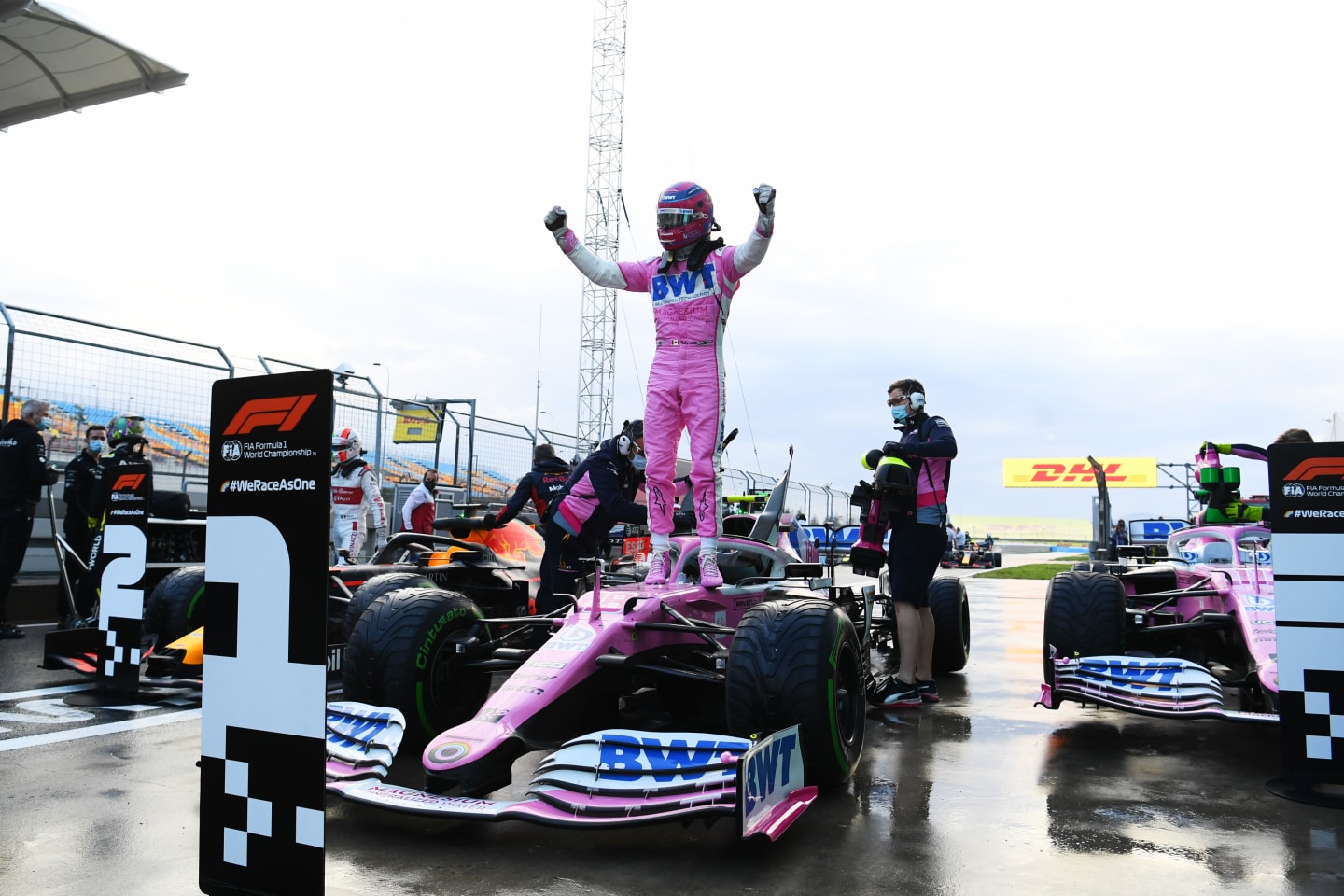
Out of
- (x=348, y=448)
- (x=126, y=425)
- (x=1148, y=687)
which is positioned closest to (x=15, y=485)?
(x=126, y=425)

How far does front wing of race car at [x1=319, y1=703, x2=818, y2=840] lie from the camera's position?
2865 millimetres

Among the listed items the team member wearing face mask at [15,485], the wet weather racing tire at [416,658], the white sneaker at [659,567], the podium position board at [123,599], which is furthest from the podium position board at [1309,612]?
the team member wearing face mask at [15,485]

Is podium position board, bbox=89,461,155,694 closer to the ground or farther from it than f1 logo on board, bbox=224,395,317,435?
closer to the ground

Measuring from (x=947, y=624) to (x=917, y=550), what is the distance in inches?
67.4

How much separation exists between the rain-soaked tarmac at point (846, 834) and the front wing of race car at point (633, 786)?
0.59 feet

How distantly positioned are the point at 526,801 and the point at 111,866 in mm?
1262

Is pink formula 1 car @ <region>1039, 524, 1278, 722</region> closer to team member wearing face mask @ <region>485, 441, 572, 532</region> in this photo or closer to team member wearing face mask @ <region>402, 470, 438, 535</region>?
team member wearing face mask @ <region>485, 441, 572, 532</region>

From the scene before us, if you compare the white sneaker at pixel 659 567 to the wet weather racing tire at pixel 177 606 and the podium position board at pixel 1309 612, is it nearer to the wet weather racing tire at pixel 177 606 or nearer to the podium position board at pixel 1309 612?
the podium position board at pixel 1309 612

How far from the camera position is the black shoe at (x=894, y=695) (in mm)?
5883

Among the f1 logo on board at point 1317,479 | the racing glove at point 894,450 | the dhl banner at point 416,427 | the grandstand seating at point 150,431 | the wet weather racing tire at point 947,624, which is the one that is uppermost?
the dhl banner at point 416,427

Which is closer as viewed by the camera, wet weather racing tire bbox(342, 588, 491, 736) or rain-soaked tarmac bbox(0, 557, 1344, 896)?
rain-soaked tarmac bbox(0, 557, 1344, 896)

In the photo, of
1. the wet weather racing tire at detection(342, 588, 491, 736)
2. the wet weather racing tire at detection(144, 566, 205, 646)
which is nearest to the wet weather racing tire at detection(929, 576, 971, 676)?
the wet weather racing tire at detection(342, 588, 491, 736)

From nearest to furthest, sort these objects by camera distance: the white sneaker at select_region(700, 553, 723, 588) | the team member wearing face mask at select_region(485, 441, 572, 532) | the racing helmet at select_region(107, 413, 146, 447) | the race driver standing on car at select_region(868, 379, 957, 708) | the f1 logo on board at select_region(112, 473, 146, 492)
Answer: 1. the white sneaker at select_region(700, 553, 723, 588)
2. the f1 logo on board at select_region(112, 473, 146, 492)
3. the race driver standing on car at select_region(868, 379, 957, 708)
4. the team member wearing face mask at select_region(485, 441, 572, 532)
5. the racing helmet at select_region(107, 413, 146, 447)

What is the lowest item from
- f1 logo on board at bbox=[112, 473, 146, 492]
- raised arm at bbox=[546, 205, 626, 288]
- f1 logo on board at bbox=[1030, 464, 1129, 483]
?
f1 logo on board at bbox=[112, 473, 146, 492]
